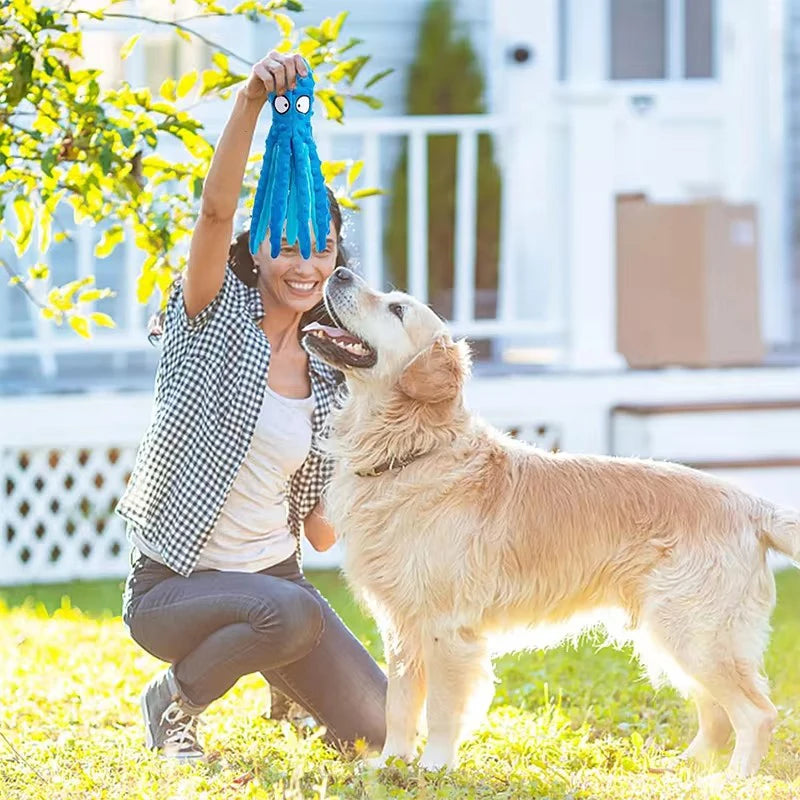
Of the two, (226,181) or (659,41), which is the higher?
(659,41)

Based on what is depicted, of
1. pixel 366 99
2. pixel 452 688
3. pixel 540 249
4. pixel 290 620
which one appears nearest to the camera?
Answer: pixel 452 688

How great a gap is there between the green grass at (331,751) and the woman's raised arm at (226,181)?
1223 mm

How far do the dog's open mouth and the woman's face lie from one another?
0.58 ft

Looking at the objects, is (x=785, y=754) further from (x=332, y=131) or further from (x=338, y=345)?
(x=332, y=131)

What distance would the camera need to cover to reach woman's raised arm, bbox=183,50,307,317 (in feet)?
11.9

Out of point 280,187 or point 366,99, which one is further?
point 366,99

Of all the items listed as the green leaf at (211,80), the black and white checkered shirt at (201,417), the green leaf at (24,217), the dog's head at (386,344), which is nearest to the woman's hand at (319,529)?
the black and white checkered shirt at (201,417)

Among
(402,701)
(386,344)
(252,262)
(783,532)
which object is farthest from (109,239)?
(783,532)

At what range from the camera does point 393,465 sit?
13.1ft

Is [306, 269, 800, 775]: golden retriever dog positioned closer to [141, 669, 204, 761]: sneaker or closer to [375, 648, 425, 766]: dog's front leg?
[375, 648, 425, 766]: dog's front leg

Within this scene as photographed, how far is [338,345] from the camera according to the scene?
395cm

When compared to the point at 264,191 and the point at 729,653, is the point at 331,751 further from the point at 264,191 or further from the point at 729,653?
the point at 264,191

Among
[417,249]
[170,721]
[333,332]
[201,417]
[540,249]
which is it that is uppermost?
[540,249]

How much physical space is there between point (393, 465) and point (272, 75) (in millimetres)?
1054
